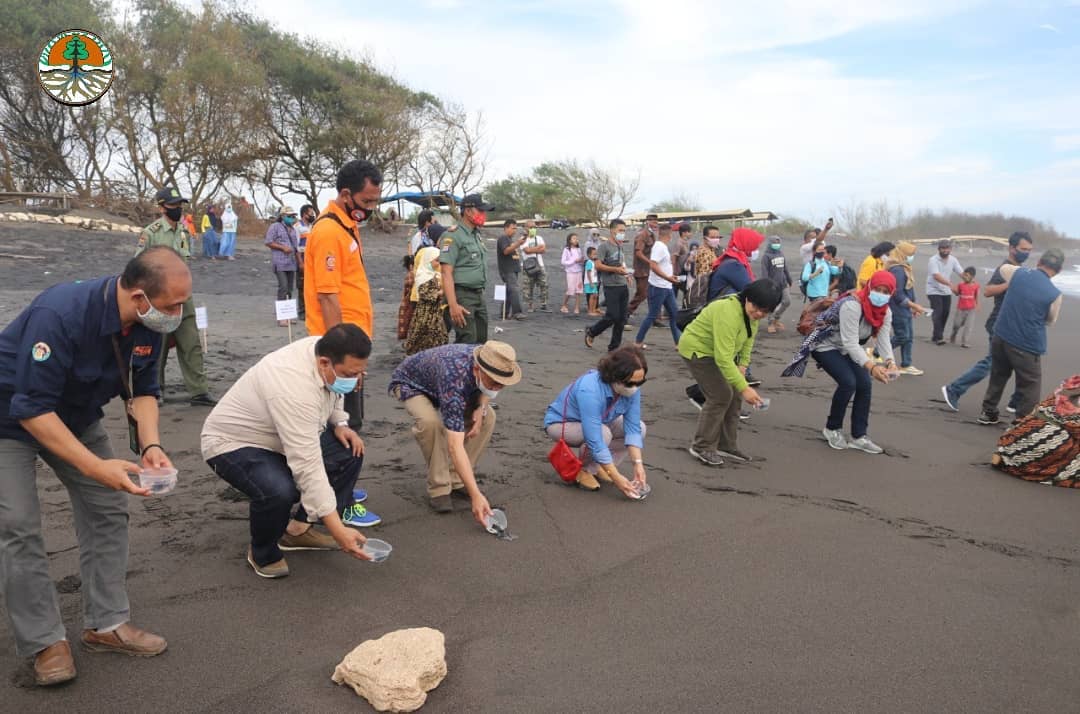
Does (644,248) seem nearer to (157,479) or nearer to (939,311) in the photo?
(939,311)

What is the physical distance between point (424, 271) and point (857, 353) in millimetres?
3766

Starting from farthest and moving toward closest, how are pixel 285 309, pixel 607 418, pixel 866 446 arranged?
pixel 285 309, pixel 866 446, pixel 607 418

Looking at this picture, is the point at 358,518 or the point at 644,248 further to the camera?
the point at 644,248

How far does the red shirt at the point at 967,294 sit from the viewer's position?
1061 cm

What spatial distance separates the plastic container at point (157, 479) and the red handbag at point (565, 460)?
2505 millimetres

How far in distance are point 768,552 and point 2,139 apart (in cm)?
2726

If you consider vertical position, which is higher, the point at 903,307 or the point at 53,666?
the point at 903,307

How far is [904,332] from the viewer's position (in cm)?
902

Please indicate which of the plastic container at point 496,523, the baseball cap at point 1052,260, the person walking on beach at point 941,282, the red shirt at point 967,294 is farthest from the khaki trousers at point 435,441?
the red shirt at point 967,294

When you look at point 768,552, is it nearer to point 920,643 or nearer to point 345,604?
point 920,643

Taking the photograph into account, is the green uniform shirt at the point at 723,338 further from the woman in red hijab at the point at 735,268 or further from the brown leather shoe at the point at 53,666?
the brown leather shoe at the point at 53,666

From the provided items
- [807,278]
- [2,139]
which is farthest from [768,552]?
[2,139]

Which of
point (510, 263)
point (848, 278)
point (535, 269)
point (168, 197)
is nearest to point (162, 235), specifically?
point (168, 197)

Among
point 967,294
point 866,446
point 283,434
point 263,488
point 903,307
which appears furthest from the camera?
point 967,294
